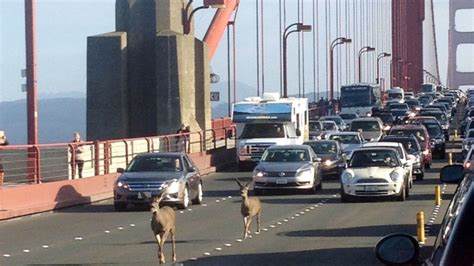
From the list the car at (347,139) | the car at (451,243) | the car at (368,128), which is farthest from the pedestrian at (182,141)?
the car at (451,243)

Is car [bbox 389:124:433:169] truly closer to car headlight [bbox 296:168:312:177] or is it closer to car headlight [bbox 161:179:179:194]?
car headlight [bbox 296:168:312:177]

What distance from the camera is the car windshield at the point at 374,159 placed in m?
30.3

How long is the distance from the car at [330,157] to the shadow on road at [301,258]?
72.1ft

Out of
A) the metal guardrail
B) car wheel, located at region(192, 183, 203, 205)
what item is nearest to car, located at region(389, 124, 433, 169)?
the metal guardrail

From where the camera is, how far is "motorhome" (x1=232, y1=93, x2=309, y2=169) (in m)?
45.8

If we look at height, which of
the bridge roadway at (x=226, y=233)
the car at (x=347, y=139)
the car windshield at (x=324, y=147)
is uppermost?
A: the car at (x=347, y=139)

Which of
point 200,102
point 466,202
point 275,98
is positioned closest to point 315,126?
point 200,102

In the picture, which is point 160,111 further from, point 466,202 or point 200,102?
point 466,202

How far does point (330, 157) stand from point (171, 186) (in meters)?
13.1

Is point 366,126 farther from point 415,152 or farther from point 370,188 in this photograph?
point 370,188

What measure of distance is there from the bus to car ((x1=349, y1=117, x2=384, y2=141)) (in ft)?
83.1

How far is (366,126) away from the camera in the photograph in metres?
57.2

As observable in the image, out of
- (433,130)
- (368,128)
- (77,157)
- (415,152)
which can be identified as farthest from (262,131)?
(77,157)

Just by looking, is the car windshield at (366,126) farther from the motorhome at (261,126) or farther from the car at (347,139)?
the motorhome at (261,126)
